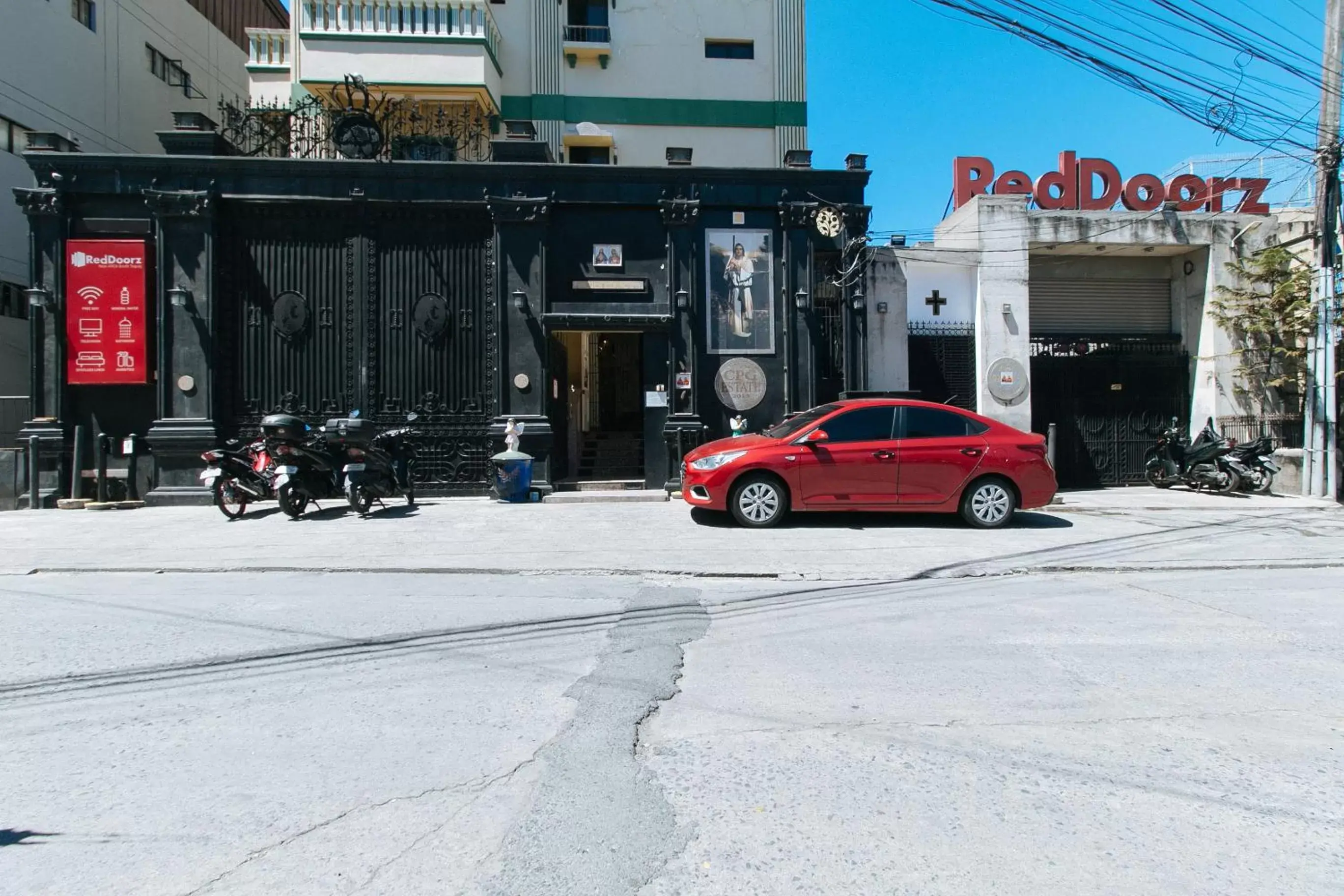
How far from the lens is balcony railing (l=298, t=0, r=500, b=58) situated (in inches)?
649

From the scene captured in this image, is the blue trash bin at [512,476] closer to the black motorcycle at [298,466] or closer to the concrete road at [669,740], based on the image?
the black motorcycle at [298,466]

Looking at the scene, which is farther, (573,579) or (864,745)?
(573,579)

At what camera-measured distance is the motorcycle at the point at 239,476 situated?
1116 cm

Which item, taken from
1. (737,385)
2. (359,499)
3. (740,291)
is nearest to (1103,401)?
(737,385)

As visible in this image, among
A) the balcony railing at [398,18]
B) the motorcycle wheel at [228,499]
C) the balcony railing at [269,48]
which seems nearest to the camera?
the motorcycle wheel at [228,499]

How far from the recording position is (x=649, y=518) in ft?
37.4

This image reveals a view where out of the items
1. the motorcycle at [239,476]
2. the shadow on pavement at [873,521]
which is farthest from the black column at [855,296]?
the motorcycle at [239,476]

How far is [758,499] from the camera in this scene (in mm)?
10289

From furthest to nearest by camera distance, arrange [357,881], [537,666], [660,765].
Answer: [537,666] < [660,765] < [357,881]

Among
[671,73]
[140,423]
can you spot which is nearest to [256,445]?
[140,423]

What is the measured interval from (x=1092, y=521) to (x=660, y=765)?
979 centimetres

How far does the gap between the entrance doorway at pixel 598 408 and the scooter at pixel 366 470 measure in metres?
2.88

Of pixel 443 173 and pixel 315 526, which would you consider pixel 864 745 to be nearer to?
pixel 315 526

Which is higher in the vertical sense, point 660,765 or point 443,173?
point 443,173
